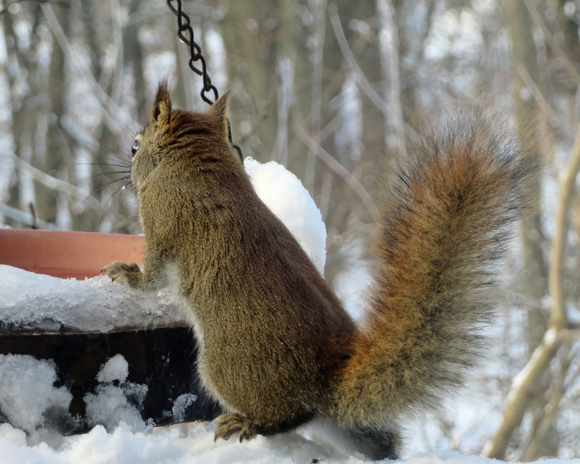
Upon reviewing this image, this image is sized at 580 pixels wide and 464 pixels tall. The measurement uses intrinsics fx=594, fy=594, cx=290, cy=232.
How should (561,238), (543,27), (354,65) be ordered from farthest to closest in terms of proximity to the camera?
(354,65), (543,27), (561,238)

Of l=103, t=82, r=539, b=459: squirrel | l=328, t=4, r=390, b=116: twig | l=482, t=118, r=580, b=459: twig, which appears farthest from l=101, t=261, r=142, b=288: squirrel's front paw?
l=328, t=4, r=390, b=116: twig

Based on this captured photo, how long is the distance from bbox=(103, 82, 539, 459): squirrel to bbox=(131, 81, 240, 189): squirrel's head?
5cm

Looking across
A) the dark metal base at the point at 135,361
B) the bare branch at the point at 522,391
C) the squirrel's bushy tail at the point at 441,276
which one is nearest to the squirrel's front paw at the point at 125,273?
the dark metal base at the point at 135,361

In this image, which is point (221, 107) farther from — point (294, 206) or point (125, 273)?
point (125, 273)

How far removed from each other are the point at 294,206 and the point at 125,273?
1.86 ft

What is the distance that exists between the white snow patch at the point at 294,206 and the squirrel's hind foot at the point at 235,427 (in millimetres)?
522

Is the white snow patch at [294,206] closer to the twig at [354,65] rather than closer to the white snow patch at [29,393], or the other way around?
the white snow patch at [29,393]

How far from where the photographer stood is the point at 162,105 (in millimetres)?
1584

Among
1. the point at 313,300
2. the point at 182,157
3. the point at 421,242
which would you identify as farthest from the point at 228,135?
the point at 421,242

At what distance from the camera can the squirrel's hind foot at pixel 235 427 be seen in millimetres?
1188

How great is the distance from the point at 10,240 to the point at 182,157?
0.51m

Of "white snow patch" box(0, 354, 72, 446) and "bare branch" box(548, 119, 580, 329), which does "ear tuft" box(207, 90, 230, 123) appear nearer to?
"white snow patch" box(0, 354, 72, 446)

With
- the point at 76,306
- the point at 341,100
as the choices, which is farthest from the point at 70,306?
the point at 341,100

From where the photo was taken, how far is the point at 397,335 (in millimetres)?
Result: 1096
